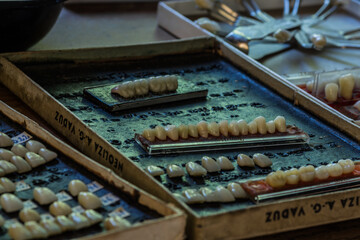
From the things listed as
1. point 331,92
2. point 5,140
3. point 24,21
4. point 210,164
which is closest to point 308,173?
point 210,164

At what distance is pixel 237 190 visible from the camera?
4.54 ft

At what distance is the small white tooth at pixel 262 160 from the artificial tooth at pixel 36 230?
57 cm

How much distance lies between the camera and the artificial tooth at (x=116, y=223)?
1189 mm

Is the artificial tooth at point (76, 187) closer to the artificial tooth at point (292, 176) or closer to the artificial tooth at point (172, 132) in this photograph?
the artificial tooth at point (172, 132)

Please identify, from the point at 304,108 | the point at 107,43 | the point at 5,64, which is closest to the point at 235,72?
the point at 304,108

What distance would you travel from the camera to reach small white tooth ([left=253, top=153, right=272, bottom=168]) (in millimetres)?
1538

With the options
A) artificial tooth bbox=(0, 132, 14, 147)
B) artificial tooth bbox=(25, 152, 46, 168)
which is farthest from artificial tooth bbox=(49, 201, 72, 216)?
artificial tooth bbox=(0, 132, 14, 147)

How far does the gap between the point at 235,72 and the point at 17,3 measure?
0.70 meters

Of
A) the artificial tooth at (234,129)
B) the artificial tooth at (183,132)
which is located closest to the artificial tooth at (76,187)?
the artificial tooth at (183,132)

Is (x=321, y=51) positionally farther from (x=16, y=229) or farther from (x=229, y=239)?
(x=16, y=229)

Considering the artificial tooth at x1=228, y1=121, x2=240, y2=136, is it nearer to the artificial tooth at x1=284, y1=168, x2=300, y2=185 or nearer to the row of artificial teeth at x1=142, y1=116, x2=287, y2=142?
the row of artificial teeth at x1=142, y1=116, x2=287, y2=142

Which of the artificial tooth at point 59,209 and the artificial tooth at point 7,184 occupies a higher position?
the artificial tooth at point 7,184

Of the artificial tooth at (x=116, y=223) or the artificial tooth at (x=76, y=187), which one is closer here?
the artificial tooth at (x=116, y=223)

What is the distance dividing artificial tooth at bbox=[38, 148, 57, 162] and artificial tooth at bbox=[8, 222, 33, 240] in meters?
0.28
